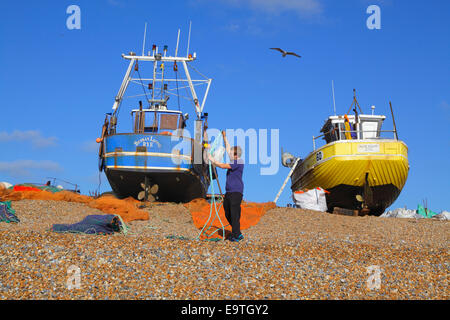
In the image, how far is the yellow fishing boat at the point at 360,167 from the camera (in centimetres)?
1493

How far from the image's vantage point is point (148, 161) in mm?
15344

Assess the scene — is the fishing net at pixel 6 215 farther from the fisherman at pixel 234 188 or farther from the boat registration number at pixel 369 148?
the boat registration number at pixel 369 148

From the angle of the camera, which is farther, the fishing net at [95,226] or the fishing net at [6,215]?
the fishing net at [6,215]

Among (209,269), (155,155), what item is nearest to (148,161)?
(155,155)

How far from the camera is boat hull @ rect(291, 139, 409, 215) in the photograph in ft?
49.0

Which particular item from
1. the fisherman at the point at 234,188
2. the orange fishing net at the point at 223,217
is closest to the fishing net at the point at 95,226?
the orange fishing net at the point at 223,217

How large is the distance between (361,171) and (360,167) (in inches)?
7.5

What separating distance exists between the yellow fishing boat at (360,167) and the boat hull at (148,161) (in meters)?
5.09

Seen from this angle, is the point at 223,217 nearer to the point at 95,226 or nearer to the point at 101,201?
the point at 101,201

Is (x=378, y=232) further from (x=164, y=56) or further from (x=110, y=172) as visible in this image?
(x=164, y=56)

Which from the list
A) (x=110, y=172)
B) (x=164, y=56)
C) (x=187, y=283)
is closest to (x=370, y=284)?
(x=187, y=283)

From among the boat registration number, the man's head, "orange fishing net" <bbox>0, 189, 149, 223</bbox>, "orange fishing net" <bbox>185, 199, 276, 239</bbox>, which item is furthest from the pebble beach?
the boat registration number

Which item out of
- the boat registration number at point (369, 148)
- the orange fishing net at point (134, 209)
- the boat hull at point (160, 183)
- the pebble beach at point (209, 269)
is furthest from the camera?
the boat hull at point (160, 183)

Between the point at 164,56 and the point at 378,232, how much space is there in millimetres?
13342
